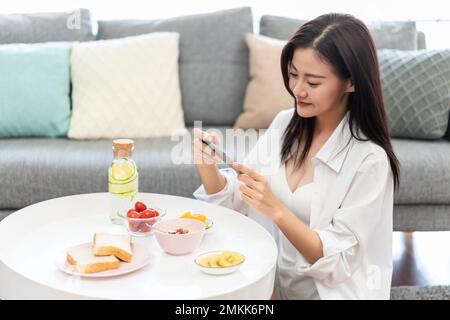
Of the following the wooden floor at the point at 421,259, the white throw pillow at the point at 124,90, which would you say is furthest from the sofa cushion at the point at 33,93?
the wooden floor at the point at 421,259

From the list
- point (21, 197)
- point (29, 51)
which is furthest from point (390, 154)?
point (29, 51)

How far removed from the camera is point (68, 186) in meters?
2.23

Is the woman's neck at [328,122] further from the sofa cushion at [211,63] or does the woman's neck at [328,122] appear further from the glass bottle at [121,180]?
the sofa cushion at [211,63]

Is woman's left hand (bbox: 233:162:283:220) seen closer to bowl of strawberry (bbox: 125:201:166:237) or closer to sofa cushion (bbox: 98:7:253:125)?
bowl of strawberry (bbox: 125:201:166:237)

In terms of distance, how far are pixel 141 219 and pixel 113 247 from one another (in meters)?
0.17

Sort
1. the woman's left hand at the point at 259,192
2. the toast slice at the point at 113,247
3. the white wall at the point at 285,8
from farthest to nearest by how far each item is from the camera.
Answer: the white wall at the point at 285,8, the woman's left hand at the point at 259,192, the toast slice at the point at 113,247

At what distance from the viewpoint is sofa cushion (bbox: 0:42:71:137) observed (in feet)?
8.16

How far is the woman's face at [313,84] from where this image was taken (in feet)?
4.86

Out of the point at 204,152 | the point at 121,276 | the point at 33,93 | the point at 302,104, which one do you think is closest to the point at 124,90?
the point at 33,93

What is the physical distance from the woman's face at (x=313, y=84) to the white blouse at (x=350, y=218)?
9 centimetres

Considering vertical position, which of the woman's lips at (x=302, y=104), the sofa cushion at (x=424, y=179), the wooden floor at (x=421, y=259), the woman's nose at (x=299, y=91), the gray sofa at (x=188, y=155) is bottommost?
the wooden floor at (x=421, y=259)

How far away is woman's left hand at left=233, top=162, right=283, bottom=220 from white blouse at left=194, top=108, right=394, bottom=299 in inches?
5.6

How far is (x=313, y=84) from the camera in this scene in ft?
4.93

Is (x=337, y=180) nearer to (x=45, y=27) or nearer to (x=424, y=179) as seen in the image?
(x=424, y=179)
